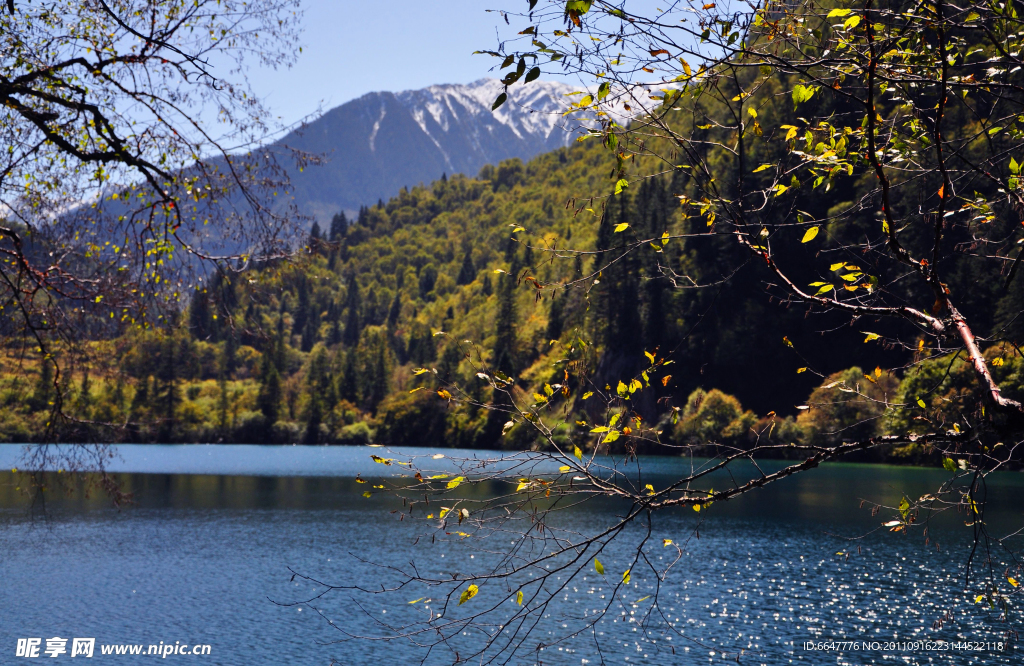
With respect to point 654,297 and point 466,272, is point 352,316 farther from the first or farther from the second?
point 654,297

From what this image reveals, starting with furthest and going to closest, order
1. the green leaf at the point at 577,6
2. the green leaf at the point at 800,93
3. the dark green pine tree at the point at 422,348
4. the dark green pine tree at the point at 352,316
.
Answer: the dark green pine tree at the point at 352,316 < the dark green pine tree at the point at 422,348 < the green leaf at the point at 800,93 < the green leaf at the point at 577,6

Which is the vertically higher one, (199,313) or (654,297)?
(654,297)

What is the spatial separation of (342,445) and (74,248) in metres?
98.9

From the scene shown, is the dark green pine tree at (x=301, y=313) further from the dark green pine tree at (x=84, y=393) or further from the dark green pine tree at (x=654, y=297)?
the dark green pine tree at (x=84, y=393)

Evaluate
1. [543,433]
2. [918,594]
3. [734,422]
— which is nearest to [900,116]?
[543,433]

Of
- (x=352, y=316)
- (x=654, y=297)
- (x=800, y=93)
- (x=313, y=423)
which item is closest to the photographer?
(x=800, y=93)

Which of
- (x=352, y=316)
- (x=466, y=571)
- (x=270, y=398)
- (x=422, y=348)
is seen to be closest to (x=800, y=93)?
(x=466, y=571)

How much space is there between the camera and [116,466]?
63344 mm

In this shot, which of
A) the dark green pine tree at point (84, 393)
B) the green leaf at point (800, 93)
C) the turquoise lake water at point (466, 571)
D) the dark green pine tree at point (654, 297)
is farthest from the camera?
the dark green pine tree at point (654, 297)

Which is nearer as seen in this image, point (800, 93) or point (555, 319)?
point (800, 93)

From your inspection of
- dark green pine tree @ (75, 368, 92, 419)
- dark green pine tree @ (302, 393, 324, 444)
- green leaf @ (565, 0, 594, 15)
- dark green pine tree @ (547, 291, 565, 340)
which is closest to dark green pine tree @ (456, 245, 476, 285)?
dark green pine tree @ (302, 393, 324, 444)

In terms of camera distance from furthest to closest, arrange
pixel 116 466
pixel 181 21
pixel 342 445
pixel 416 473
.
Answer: pixel 342 445, pixel 116 466, pixel 181 21, pixel 416 473

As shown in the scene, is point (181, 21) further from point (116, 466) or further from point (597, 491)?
point (116, 466)

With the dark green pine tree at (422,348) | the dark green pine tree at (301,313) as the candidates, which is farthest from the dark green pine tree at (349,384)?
the dark green pine tree at (301,313)
